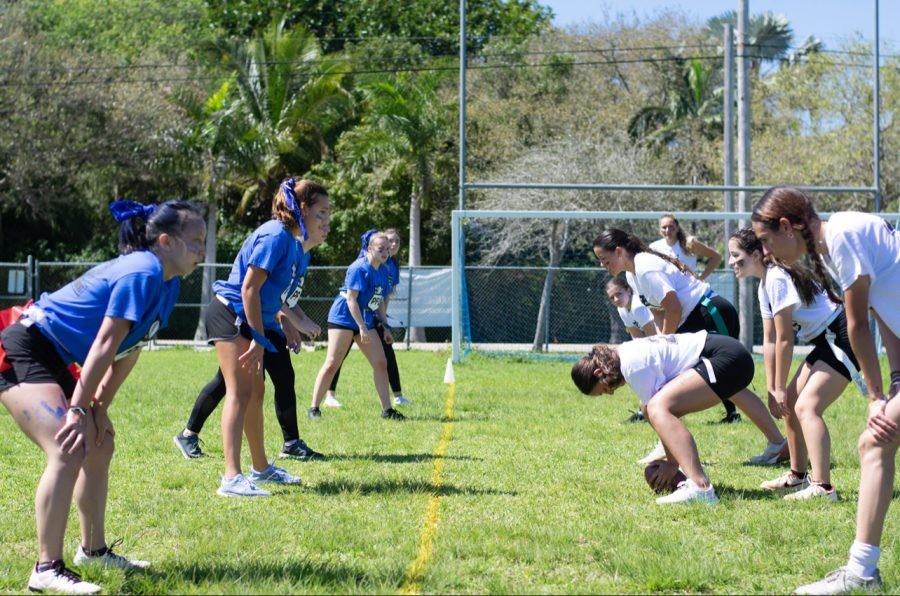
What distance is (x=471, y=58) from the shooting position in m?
40.5

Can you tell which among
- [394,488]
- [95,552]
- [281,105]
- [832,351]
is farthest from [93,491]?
[281,105]

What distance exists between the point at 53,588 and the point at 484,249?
87.4ft

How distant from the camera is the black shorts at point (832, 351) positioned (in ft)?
22.7

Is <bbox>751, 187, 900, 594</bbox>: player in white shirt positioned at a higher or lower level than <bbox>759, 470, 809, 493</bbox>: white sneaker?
higher

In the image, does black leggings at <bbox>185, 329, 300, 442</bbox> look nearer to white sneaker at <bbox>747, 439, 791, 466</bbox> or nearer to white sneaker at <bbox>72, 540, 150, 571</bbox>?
white sneaker at <bbox>72, 540, 150, 571</bbox>

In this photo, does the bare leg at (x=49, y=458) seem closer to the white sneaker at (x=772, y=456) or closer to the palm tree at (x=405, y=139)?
the white sneaker at (x=772, y=456)

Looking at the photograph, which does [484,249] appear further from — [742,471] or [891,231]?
[891,231]

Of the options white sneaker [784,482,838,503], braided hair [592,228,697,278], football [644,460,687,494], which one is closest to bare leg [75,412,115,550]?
football [644,460,687,494]

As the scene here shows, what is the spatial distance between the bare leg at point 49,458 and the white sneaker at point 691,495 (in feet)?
11.8

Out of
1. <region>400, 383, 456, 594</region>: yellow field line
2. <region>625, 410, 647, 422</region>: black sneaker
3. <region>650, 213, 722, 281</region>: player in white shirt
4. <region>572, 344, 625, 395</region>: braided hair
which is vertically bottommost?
<region>400, 383, 456, 594</region>: yellow field line

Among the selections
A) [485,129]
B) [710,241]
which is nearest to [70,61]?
[485,129]

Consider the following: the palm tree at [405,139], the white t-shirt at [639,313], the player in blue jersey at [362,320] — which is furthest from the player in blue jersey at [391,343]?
the palm tree at [405,139]

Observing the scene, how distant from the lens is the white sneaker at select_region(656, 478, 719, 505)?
6.63m

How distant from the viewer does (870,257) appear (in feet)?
14.6
